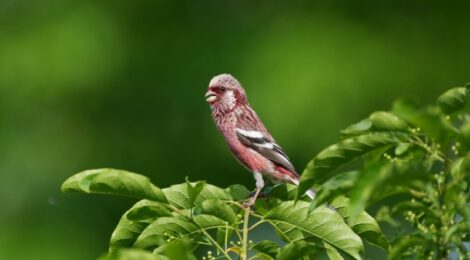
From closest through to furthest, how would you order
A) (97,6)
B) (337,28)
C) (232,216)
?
(232,216) → (337,28) → (97,6)

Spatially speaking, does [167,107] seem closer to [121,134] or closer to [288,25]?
[121,134]

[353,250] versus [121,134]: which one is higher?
[353,250]

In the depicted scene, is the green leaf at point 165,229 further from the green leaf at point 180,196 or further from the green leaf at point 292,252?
the green leaf at point 292,252

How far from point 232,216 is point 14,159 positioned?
6.16 metres

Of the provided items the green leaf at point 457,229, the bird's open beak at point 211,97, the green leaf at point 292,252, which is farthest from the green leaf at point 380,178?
the bird's open beak at point 211,97

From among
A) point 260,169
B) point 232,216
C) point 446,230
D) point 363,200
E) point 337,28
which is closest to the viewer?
point 363,200

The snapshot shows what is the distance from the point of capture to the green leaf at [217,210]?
2.38 metres

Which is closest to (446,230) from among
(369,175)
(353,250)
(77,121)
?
(369,175)

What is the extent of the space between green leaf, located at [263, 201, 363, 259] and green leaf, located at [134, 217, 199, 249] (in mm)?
204

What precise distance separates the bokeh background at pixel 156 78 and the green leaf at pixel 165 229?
210 inches

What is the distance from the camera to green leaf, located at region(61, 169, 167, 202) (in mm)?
2188

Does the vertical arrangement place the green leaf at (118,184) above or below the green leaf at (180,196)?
above

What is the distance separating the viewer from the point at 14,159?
8.36 metres

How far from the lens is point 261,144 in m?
4.92
